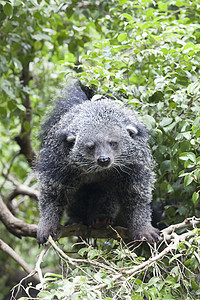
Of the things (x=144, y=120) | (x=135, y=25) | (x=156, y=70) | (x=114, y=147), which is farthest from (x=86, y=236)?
(x=135, y=25)

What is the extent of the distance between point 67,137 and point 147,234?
48.9 inches

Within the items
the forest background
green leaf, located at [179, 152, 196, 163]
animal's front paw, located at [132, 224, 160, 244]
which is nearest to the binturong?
animal's front paw, located at [132, 224, 160, 244]

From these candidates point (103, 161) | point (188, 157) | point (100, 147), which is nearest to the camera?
point (188, 157)

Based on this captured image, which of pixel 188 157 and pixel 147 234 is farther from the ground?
pixel 188 157

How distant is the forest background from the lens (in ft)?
10.2

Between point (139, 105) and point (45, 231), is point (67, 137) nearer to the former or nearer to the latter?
point (139, 105)

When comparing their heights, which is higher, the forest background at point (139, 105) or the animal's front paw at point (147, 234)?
the forest background at point (139, 105)

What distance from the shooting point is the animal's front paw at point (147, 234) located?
13.5 feet

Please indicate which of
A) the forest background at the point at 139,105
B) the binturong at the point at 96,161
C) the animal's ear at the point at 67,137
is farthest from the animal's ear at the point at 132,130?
the animal's ear at the point at 67,137

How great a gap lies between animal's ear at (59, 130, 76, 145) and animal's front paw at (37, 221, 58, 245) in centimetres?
87

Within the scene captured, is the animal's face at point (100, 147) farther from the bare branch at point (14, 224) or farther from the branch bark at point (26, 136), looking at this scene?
the branch bark at point (26, 136)

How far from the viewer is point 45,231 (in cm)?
423

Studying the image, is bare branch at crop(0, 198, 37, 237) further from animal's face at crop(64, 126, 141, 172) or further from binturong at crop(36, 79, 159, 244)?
animal's face at crop(64, 126, 141, 172)

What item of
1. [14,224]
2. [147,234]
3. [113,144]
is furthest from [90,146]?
[14,224]
